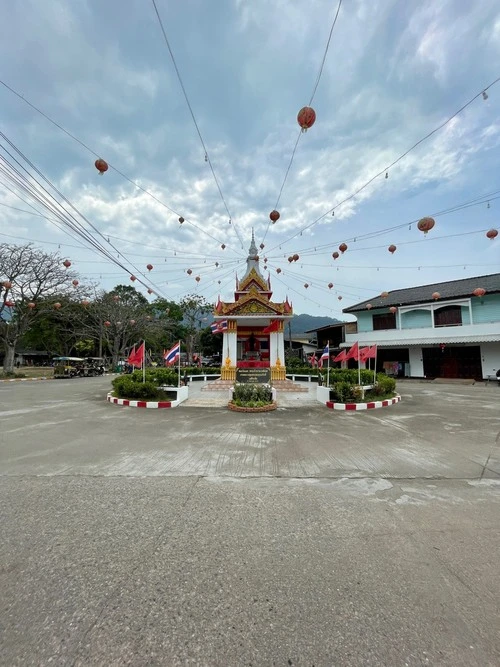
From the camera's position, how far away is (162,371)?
1240 centimetres

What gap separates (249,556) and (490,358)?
23.0 meters

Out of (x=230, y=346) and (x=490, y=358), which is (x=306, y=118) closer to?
(x=230, y=346)

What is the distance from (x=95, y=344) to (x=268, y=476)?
42.6m

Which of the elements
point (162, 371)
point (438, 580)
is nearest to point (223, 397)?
point (162, 371)

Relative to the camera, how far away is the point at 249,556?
2.53 m

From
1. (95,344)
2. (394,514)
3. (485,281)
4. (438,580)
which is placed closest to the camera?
(438,580)

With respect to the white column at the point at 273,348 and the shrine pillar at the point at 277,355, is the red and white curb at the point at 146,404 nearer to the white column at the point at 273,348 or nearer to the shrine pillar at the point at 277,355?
the shrine pillar at the point at 277,355

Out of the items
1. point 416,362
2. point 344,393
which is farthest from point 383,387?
point 416,362

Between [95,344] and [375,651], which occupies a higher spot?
[95,344]

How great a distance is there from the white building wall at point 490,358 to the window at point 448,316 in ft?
6.89

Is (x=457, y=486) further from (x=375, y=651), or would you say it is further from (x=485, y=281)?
(x=485, y=281)

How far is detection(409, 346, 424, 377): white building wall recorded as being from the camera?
22906mm

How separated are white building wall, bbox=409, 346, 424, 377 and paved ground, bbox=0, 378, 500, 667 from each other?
19216 millimetres

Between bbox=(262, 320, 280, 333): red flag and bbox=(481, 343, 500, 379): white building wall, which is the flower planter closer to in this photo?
bbox=(262, 320, 280, 333): red flag
